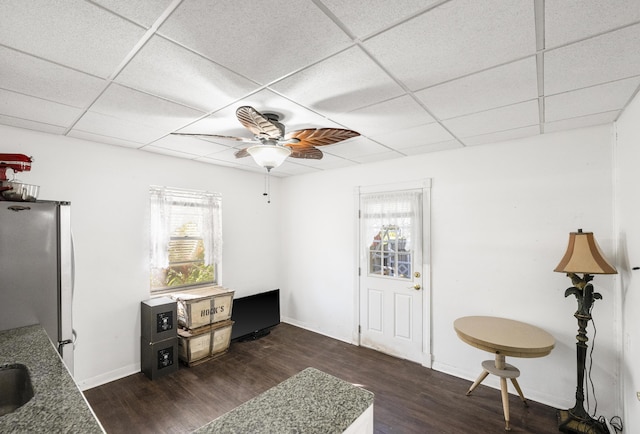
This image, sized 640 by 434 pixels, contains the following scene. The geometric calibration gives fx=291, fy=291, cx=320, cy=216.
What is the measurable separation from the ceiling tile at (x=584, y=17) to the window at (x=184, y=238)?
12.3 feet

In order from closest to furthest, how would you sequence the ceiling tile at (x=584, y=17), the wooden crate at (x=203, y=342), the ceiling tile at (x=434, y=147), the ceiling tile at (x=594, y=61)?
the ceiling tile at (x=584, y=17)
the ceiling tile at (x=594, y=61)
the ceiling tile at (x=434, y=147)
the wooden crate at (x=203, y=342)

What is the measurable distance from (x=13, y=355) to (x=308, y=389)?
62.4 inches

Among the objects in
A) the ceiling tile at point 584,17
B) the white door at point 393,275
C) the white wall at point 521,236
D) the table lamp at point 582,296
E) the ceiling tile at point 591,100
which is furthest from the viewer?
the white door at point 393,275

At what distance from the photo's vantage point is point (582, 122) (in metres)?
2.45

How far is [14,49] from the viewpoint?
4.76 ft

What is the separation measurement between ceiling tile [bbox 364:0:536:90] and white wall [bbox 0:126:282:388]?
307 cm

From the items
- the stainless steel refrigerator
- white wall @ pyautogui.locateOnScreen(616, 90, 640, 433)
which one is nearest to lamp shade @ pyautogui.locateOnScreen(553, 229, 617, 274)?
white wall @ pyautogui.locateOnScreen(616, 90, 640, 433)

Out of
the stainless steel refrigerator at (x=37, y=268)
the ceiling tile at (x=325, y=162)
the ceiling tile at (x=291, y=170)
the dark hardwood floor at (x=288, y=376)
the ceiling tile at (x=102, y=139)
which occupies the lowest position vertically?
the dark hardwood floor at (x=288, y=376)

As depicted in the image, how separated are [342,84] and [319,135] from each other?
409mm

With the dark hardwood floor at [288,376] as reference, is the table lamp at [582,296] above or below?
above

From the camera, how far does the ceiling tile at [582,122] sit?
2297 mm

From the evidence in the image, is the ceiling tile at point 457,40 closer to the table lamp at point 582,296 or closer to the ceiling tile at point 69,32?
the ceiling tile at point 69,32

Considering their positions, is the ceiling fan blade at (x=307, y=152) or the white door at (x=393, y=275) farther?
the white door at (x=393, y=275)

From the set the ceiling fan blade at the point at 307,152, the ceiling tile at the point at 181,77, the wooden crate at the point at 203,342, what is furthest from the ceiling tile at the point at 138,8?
the wooden crate at the point at 203,342
